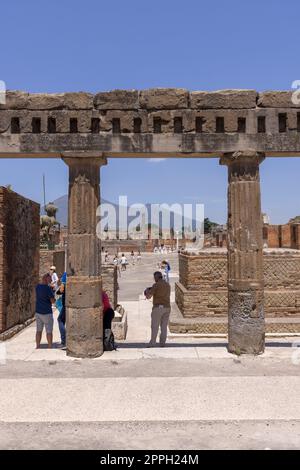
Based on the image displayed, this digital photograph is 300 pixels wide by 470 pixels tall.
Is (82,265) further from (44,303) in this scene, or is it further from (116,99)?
(116,99)

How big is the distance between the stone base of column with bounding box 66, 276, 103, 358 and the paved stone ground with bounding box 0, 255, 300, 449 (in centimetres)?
27

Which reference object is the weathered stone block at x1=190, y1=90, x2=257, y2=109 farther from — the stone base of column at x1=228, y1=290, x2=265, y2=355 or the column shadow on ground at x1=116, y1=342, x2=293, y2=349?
the column shadow on ground at x1=116, y1=342, x2=293, y2=349

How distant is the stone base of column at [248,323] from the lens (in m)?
8.20

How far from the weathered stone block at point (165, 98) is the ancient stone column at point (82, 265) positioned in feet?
4.59

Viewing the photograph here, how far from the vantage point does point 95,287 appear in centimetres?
820

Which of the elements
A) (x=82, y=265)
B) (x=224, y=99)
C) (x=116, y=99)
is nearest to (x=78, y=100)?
(x=116, y=99)

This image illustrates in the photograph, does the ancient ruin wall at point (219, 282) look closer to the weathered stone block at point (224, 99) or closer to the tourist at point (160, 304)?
the tourist at point (160, 304)

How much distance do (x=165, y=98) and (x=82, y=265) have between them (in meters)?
3.46

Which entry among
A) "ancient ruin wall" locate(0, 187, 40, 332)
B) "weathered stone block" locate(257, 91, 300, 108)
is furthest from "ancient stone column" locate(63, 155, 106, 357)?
"weathered stone block" locate(257, 91, 300, 108)

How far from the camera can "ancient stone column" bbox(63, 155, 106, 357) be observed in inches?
319

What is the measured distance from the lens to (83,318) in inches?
320

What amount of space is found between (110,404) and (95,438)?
3.35 ft

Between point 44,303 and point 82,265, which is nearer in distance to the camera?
point 82,265

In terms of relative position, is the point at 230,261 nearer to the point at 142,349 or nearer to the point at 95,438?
the point at 142,349
